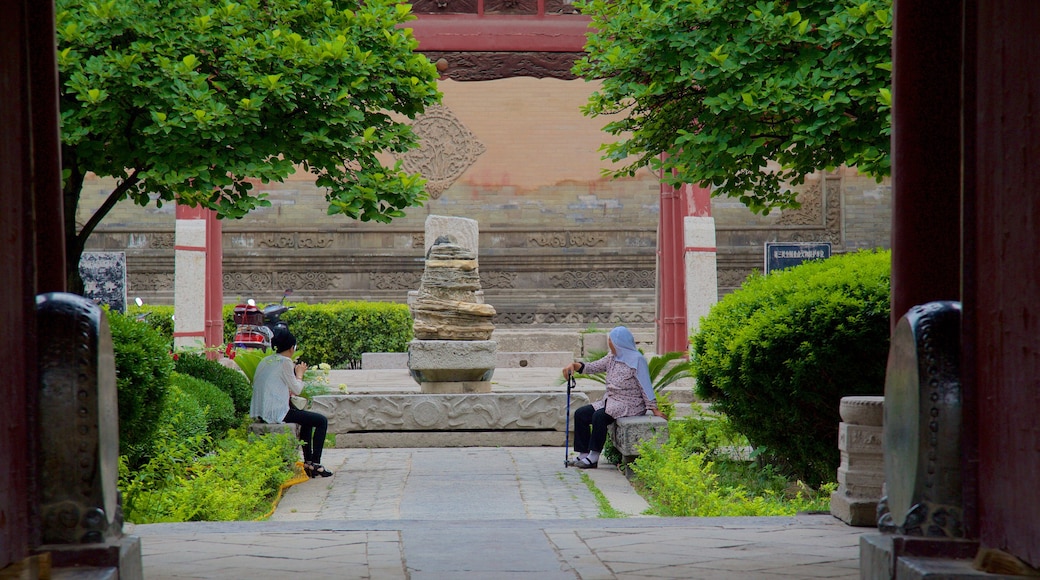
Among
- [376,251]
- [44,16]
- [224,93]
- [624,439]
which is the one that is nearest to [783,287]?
[624,439]

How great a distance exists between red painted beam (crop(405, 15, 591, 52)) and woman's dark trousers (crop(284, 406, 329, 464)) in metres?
9.64

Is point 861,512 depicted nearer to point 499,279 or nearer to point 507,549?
point 507,549

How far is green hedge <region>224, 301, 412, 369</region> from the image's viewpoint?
1848cm

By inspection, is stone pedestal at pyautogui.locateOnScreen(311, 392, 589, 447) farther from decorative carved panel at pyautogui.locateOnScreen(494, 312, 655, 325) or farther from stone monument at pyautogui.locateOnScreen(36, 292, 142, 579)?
decorative carved panel at pyautogui.locateOnScreen(494, 312, 655, 325)

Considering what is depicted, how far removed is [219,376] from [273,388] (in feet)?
2.64

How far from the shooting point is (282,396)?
29.0 ft

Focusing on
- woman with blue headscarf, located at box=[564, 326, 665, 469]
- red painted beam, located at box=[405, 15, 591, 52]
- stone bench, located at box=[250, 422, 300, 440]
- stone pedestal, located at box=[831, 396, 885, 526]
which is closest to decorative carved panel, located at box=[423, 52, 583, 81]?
red painted beam, located at box=[405, 15, 591, 52]

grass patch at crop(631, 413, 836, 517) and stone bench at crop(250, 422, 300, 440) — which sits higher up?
stone bench at crop(250, 422, 300, 440)

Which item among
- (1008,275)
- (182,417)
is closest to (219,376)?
(182,417)

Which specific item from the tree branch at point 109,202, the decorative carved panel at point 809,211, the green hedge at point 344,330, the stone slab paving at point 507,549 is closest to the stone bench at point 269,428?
the tree branch at point 109,202

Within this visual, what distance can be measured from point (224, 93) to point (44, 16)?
4.38 m

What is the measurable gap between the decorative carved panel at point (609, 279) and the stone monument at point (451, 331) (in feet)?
34.8

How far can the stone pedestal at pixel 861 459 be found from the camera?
5.25m

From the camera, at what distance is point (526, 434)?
1113cm
